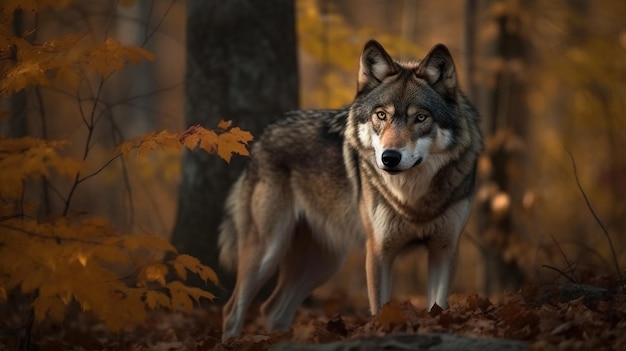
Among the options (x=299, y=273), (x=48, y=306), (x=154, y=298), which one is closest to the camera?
(x=48, y=306)

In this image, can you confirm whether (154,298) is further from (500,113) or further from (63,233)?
(500,113)

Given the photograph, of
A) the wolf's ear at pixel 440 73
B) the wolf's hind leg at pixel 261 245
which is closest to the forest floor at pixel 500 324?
the wolf's hind leg at pixel 261 245

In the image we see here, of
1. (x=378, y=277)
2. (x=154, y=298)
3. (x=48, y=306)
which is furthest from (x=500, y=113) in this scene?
(x=48, y=306)

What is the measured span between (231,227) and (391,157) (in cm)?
243

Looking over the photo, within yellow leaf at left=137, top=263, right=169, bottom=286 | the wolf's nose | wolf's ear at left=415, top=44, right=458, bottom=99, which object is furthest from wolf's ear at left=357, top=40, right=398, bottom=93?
yellow leaf at left=137, top=263, right=169, bottom=286

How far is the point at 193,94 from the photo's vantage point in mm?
7402

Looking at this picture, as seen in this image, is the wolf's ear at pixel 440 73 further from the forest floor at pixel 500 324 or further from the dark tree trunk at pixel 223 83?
the dark tree trunk at pixel 223 83

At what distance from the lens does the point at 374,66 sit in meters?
5.60

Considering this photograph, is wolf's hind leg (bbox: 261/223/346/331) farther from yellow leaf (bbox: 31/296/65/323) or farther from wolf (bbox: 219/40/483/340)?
yellow leaf (bbox: 31/296/65/323)

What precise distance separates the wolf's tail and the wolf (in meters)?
0.01

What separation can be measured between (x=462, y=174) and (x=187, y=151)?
10.3 ft

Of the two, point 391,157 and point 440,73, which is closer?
point 391,157

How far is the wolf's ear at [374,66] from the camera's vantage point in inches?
218

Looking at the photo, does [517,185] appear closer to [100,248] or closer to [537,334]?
[537,334]
